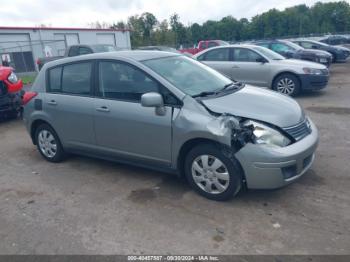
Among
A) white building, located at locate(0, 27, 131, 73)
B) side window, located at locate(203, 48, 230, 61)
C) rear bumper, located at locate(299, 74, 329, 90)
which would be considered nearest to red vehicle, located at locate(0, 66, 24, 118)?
side window, located at locate(203, 48, 230, 61)

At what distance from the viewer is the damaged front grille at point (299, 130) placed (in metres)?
3.56

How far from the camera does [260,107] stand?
3.73 m

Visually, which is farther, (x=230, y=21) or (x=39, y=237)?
(x=230, y=21)

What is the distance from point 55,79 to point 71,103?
1.99 ft

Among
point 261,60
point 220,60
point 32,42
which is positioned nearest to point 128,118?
point 261,60

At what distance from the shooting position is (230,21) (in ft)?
242

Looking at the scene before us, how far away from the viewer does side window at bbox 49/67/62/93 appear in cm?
497

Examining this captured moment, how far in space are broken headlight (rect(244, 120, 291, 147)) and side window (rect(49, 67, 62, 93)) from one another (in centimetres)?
299

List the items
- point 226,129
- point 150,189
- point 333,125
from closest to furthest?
point 226,129, point 150,189, point 333,125

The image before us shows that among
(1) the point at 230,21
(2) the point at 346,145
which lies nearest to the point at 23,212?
(2) the point at 346,145

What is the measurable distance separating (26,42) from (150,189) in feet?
80.3

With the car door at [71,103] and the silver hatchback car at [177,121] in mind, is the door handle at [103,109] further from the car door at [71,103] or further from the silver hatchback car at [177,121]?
the car door at [71,103]

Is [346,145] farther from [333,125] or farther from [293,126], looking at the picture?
[293,126]

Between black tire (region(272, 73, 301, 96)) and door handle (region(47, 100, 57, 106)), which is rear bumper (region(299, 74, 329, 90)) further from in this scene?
door handle (region(47, 100, 57, 106))
